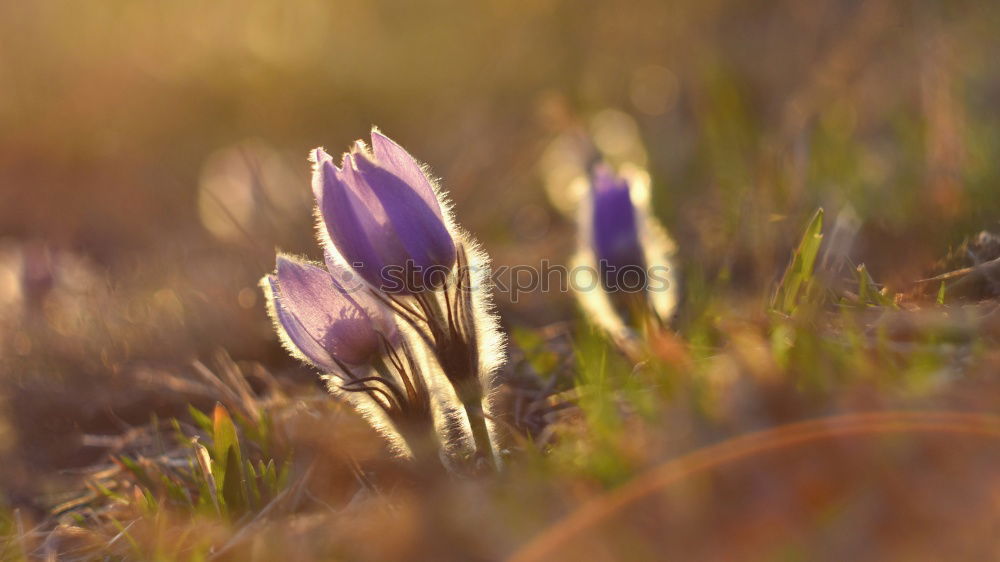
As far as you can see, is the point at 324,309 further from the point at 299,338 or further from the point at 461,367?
the point at 461,367

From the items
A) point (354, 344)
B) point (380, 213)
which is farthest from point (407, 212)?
point (354, 344)

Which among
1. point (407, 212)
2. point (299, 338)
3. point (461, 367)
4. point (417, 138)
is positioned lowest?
point (461, 367)

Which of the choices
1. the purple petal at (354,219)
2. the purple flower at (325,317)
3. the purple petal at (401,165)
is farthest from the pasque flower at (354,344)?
the purple petal at (401,165)

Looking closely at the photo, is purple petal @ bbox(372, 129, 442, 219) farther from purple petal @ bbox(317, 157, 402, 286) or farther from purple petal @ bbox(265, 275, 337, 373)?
purple petal @ bbox(265, 275, 337, 373)

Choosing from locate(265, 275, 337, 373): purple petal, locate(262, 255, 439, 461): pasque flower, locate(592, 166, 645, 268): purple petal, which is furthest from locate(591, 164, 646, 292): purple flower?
locate(265, 275, 337, 373): purple petal

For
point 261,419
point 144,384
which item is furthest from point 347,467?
point 144,384
